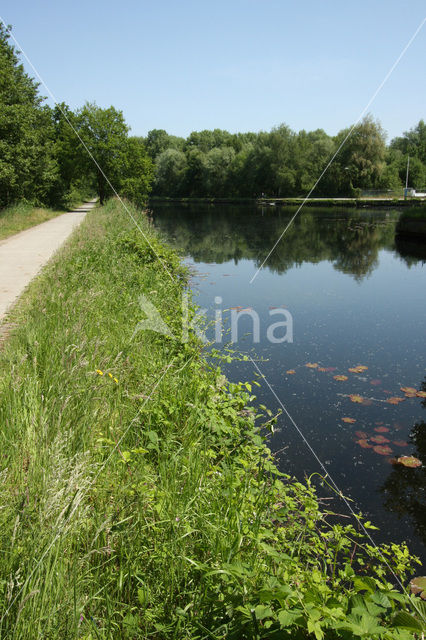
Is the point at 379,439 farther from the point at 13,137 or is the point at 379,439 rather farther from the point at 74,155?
the point at 74,155

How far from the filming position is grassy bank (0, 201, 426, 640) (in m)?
1.66

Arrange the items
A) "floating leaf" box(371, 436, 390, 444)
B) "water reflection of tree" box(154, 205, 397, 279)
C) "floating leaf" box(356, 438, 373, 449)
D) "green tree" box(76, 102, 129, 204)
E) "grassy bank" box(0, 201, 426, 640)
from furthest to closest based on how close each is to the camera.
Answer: "green tree" box(76, 102, 129, 204) < "water reflection of tree" box(154, 205, 397, 279) < "floating leaf" box(371, 436, 390, 444) < "floating leaf" box(356, 438, 373, 449) < "grassy bank" box(0, 201, 426, 640)

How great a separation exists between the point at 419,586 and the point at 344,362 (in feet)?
13.6

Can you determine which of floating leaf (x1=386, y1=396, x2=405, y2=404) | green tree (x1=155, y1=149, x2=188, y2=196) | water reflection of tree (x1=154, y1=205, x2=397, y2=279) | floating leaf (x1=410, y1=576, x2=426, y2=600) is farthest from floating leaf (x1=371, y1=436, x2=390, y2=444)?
green tree (x1=155, y1=149, x2=188, y2=196)

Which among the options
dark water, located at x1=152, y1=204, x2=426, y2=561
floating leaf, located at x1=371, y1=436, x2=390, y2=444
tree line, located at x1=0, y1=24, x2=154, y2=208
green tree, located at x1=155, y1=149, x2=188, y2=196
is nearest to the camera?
dark water, located at x1=152, y1=204, x2=426, y2=561

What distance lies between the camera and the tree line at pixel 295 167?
61.9 metres

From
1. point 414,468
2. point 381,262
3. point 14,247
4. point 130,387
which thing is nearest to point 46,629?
point 130,387

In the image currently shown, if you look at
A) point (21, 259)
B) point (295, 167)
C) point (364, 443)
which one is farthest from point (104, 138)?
point (295, 167)

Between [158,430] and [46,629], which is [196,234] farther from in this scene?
[46,629]

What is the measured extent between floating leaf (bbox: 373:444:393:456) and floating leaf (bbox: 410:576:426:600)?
5.22 feet

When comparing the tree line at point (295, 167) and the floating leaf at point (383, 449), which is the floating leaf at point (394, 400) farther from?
the tree line at point (295, 167)

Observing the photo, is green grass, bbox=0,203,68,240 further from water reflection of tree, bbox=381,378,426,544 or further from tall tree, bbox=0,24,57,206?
water reflection of tree, bbox=381,378,426,544

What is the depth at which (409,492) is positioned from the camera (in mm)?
4141

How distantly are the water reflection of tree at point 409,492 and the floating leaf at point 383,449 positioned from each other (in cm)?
A: 21
